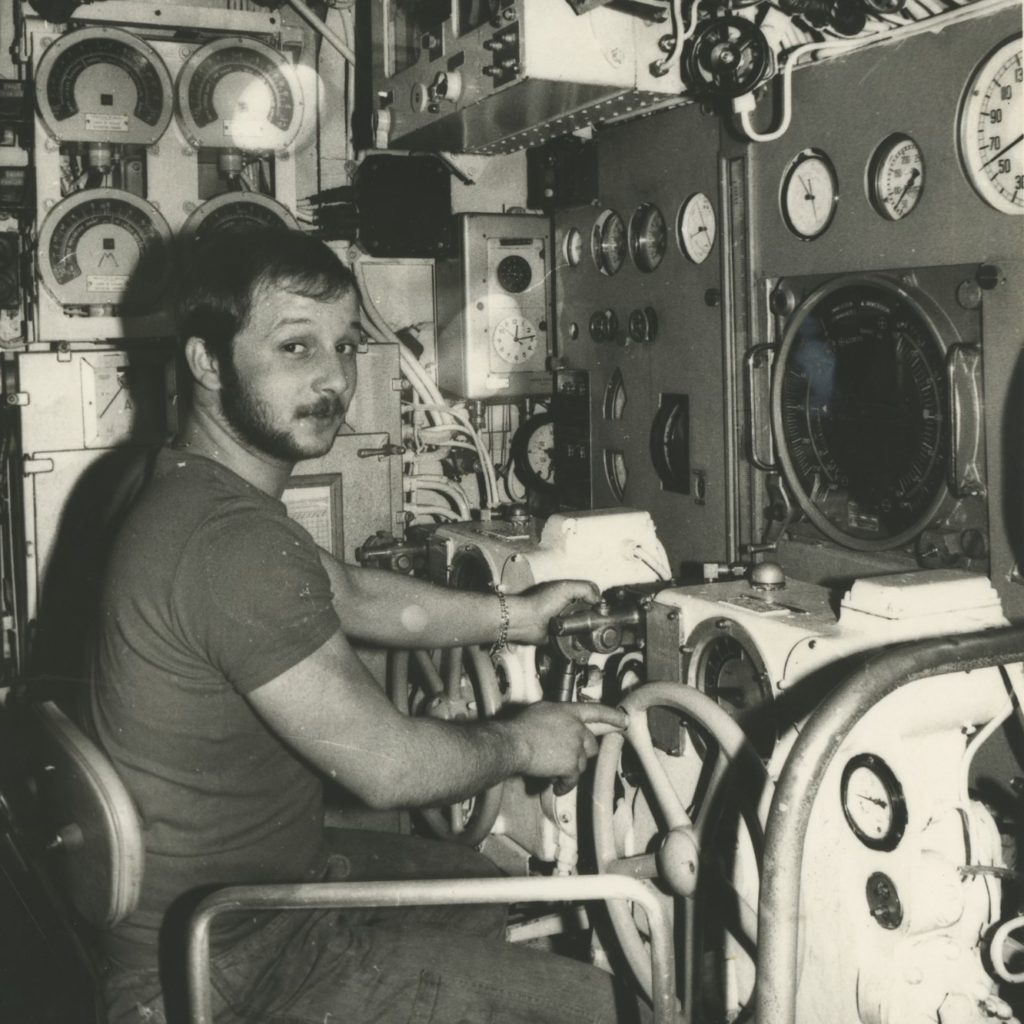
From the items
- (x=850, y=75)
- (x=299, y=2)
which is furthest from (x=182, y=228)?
(x=850, y=75)

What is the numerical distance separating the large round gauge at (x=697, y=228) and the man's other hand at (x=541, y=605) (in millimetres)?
1312

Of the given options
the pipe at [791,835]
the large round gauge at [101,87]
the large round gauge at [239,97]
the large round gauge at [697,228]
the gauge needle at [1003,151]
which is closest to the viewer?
the pipe at [791,835]

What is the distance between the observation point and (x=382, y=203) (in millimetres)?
4512

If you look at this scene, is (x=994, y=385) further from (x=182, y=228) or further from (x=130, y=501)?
(x=182, y=228)

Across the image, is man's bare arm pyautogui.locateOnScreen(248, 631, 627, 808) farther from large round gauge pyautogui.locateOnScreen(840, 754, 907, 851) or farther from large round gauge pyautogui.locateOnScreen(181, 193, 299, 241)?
large round gauge pyautogui.locateOnScreen(181, 193, 299, 241)

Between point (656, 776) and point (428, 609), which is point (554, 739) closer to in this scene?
point (656, 776)

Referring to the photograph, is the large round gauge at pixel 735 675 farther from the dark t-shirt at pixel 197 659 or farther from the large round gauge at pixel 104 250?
the large round gauge at pixel 104 250

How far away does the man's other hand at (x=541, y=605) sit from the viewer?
2893mm

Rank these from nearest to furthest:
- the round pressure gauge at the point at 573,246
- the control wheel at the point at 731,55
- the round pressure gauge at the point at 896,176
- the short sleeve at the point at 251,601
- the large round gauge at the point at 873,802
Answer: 1. the short sleeve at the point at 251,601
2. the large round gauge at the point at 873,802
3. the round pressure gauge at the point at 896,176
4. the control wheel at the point at 731,55
5. the round pressure gauge at the point at 573,246

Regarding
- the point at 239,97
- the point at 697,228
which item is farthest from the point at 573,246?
the point at 239,97

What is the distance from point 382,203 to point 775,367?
6.55 feet

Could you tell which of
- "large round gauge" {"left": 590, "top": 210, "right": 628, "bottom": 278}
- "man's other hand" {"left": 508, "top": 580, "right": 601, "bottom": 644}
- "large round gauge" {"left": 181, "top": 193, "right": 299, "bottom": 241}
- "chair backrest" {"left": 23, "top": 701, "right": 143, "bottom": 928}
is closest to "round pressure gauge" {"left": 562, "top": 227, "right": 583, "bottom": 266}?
"large round gauge" {"left": 590, "top": 210, "right": 628, "bottom": 278}

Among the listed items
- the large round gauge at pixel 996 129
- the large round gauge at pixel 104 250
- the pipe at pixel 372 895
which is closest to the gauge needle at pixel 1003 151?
the large round gauge at pixel 996 129

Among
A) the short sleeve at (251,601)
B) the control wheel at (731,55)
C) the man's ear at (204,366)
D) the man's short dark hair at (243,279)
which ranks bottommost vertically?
the short sleeve at (251,601)
